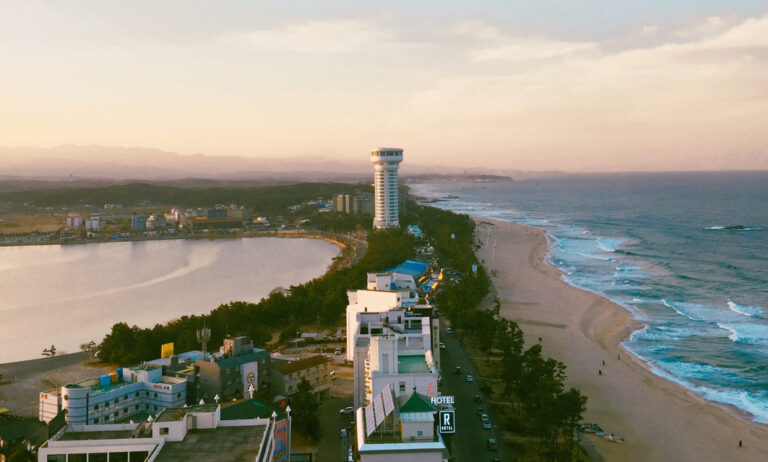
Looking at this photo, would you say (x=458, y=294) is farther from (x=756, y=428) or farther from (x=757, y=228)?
(x=757, y=228)

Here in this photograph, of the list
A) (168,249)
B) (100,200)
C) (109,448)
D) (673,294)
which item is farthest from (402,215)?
(100,200)

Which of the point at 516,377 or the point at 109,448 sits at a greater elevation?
the point at 109,448

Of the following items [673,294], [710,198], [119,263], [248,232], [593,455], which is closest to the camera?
[593,455]

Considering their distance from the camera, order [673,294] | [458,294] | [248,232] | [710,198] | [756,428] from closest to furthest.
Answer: [756,428] → [458,294] → [673,294] → [248,232] → [710,198]

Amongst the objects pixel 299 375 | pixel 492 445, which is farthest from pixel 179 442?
pixel 299 375

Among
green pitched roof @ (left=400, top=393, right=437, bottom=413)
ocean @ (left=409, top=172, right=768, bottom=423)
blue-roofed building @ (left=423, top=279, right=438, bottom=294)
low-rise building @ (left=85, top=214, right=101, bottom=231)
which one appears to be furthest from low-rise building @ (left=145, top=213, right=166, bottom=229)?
green pitched roof @ (left=400, top=393, right=437, bottom=413)

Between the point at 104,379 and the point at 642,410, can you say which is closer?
the point at 104,379
